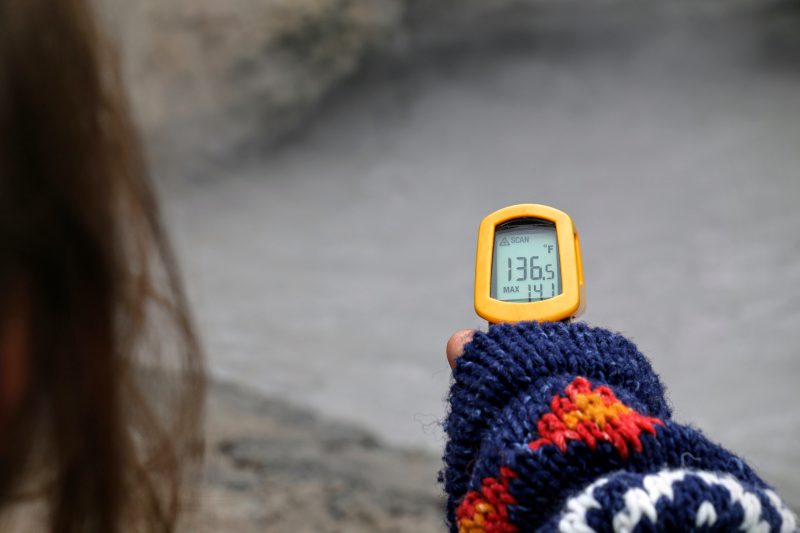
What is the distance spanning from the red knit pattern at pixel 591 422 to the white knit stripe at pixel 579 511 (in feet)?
0.14

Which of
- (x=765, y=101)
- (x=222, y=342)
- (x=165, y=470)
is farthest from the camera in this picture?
(x=765, y=101)

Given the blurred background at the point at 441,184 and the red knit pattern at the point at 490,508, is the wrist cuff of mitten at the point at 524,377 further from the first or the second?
the blurred background at the point at 441,184

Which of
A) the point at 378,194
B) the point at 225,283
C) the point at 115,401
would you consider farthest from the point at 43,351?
the point at 378,194

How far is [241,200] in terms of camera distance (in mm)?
3371

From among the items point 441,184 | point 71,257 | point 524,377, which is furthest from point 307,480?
point 441,184

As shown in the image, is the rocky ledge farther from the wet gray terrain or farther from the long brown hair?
the long brown hair

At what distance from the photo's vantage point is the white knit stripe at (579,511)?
57 cm

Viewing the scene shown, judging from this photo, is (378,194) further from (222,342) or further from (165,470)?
(165,470)

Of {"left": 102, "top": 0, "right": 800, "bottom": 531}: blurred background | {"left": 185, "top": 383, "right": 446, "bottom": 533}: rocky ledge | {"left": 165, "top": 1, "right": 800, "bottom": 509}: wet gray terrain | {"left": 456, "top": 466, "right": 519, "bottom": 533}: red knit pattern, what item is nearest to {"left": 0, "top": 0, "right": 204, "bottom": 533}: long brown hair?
{"left": 456, "top": 466, "right": 519, "bottom": 533}: red knit pattern

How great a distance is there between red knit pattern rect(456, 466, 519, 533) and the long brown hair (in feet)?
0.83

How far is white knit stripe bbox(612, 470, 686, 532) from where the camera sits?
56 centimetres

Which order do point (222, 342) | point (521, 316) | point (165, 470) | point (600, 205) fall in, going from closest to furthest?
point (165, 470) → point (521, 316) → point (222, 342) → point (600, 205)

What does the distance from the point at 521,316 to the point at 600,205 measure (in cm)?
223

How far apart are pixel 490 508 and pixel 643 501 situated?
0.12 meters
